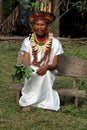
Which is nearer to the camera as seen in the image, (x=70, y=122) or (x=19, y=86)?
(x=70, y=122)

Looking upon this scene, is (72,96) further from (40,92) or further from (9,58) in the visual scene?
(9,58)

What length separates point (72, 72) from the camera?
24.8 ft

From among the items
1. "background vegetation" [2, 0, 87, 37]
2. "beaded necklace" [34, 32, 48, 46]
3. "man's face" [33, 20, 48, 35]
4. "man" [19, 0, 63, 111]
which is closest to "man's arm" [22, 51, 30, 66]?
"man" [19, 0, 63, 111]

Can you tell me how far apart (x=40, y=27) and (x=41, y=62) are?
1.74ft

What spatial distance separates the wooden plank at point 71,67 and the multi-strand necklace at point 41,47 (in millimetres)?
516

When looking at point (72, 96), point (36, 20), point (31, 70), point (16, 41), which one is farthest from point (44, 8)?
point (16, 41)

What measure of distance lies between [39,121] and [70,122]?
0.42 meters

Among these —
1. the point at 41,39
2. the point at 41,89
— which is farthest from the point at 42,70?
the point at 41,39

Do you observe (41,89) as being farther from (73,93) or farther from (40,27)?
(40,27)

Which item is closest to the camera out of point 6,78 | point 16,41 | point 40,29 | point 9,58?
point 40,29

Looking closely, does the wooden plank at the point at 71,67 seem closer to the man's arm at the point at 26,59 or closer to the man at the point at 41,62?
the man at the point at 41,62

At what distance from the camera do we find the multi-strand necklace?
23.2ft

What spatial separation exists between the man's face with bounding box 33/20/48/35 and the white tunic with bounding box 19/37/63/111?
0.77 ft

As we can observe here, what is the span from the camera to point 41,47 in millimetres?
7082
